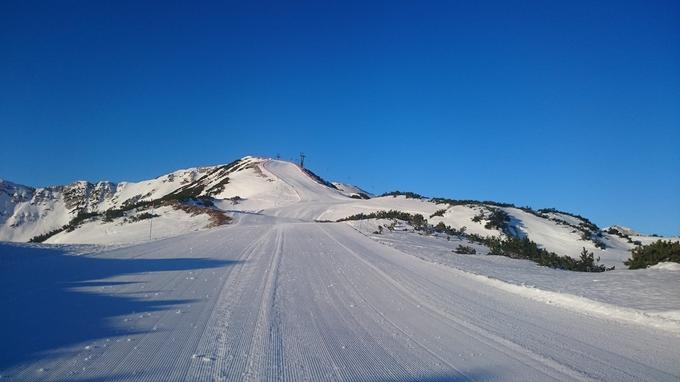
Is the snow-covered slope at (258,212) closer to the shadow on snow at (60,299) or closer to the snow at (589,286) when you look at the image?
the snow at (589,286)

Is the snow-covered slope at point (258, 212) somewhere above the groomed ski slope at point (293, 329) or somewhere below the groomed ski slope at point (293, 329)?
above

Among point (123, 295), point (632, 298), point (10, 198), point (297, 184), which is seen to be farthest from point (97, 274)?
point (10, 198)

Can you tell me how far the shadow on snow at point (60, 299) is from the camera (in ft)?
17.6

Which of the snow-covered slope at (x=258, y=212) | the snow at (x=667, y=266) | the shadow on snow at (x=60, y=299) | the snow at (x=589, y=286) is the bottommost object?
the shadow on snow at (x=60, y=299)

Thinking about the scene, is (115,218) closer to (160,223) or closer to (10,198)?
(160,223)

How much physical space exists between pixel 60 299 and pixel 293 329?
3944 millimetres

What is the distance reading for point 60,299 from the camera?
751 cm

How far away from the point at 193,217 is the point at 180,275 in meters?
19.0

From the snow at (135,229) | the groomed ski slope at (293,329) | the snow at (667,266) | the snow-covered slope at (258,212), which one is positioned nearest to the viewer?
the groomed ski slope at (293,329)

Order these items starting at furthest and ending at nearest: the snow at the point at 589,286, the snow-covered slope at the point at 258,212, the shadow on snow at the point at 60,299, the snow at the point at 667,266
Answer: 1. the snow-covered slope at the point at 258,212
2. the snow at the point at 667,266
3. the snow at the point at 589,286
4. the shadow on snow at the point at 60,299

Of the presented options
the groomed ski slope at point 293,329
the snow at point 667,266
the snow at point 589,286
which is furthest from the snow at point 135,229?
the snow at point 667,266

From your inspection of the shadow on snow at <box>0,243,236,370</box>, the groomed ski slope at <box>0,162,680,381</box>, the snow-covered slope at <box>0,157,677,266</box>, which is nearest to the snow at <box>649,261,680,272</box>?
the groomed ski slope at <box>0,162,680,381</box>

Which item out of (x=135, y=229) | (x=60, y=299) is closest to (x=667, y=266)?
(x=60, y=299)

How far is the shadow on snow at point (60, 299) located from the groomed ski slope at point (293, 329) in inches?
1.1
